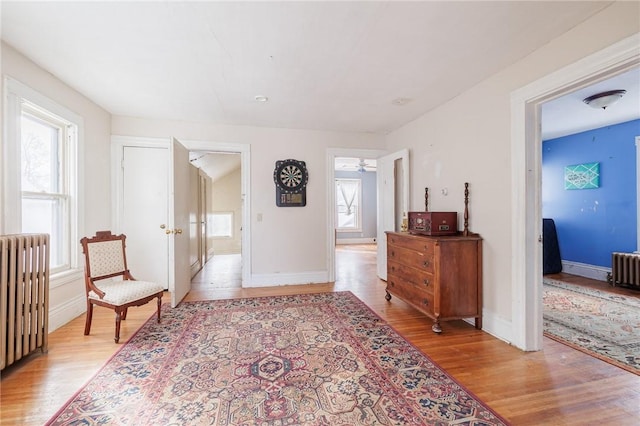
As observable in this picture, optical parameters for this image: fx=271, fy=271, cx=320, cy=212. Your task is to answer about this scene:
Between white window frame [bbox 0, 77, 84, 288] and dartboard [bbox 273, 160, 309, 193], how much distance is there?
2346 millimetres

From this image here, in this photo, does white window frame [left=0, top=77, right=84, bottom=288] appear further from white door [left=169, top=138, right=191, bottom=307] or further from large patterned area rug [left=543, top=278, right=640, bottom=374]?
large patterned area rug [left=543, top=278, right=640, bottom=374]

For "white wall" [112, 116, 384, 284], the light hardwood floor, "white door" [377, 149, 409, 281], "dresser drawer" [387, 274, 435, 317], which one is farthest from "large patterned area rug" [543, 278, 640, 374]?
"white wall" [112, 116, 384, 284]

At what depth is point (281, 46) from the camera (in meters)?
2.11

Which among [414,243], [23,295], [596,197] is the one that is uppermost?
[596,197]

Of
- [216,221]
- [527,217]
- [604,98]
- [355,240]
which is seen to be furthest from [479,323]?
[216,221]

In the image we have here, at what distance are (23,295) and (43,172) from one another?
4.53 ft

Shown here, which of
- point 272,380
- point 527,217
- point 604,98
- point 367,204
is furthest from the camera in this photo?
point 367,204

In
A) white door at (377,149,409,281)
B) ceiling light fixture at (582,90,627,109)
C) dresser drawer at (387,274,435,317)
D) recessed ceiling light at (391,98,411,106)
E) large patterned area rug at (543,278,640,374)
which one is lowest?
large patterned area rug at (543,278,640,374)

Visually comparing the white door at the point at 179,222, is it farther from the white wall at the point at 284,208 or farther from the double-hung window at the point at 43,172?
the double-hung window at the point at 43,172

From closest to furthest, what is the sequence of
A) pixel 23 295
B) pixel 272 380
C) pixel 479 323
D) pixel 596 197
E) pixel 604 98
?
pixel 272 380 < pixel 23 295 < pixel 479 323 < pixel 604 98 < pixel 596 197

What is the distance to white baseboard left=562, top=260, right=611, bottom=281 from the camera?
4353mm

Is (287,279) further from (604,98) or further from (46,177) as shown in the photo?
(604,98)

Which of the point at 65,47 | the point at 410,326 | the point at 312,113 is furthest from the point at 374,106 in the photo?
the point at 65,47

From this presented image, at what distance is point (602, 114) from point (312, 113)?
13.3ft
